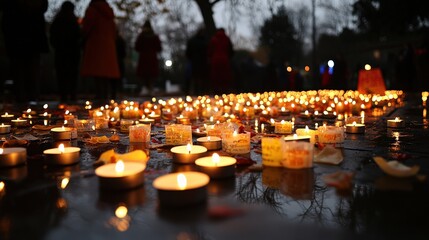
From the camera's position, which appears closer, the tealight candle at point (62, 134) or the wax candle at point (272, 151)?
the wax candle at point (272, 151)

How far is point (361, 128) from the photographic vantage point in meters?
3.86

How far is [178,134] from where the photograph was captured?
323 cm

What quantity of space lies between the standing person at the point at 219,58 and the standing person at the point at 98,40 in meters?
3.91

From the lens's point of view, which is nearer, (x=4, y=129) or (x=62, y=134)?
(x=62, y=134)

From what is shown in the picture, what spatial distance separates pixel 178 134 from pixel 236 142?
579mm

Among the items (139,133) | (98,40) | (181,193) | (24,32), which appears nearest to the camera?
(181,193)

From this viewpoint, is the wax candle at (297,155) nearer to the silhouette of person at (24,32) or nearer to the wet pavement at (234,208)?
the wet pavement at (234,208)

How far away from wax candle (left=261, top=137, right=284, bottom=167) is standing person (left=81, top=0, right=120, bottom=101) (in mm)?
6190

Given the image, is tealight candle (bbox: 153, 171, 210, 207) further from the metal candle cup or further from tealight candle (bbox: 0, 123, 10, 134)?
tealight candle (bbox: 0, 123, 10, 134)

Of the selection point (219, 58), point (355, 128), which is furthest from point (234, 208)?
point (219, 58)

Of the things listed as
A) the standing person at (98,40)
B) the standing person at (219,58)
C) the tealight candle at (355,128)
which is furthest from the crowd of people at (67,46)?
the tealight candle at (355,128)

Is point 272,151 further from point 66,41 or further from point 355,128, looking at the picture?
point 66,41

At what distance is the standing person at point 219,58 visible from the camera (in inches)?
452

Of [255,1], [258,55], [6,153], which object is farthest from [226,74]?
[258,55]
